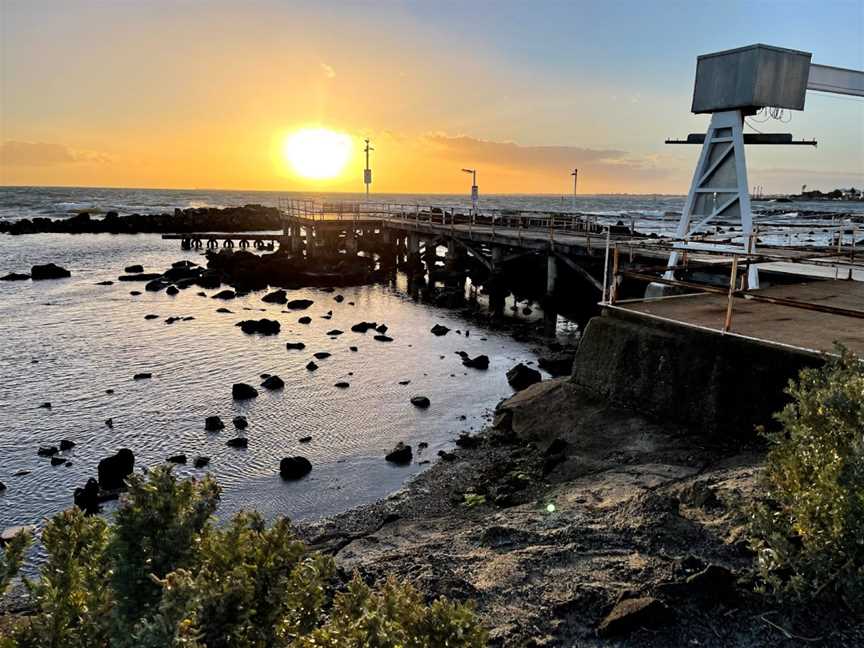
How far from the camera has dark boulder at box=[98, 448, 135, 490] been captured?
9.31 metres

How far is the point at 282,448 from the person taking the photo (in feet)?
35.4

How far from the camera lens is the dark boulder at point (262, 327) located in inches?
790

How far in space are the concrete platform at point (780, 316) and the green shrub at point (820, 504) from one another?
286cm

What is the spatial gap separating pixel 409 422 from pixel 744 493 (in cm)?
736

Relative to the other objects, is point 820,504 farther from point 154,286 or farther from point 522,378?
point 154,286

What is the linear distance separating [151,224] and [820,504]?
74.3 meters

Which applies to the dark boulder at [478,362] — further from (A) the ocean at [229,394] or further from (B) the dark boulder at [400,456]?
(B) the dark boulder at [400,456]

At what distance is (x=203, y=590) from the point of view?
2.37 metres

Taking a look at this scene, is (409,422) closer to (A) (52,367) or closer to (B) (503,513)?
(B) (503,513)

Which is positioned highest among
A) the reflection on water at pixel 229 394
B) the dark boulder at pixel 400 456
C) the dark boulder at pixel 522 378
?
the dark boulder at pixel 522 378

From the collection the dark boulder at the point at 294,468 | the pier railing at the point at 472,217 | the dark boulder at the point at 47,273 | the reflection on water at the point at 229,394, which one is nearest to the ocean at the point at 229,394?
the reflection on water at the point at 229,394

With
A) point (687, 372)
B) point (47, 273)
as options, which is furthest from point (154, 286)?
point (687, 372)

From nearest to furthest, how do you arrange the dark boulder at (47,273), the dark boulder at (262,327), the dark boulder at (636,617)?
1. the dark boulder at (636,617)
2. the dark boulder at (262,327)
3. the dark boulder at (47,273)

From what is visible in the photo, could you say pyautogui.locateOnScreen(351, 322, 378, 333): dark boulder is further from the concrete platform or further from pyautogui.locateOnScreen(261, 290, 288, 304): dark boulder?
the concrete platform
